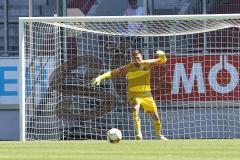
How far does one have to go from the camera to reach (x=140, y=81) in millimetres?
16625

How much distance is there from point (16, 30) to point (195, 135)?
5452mm

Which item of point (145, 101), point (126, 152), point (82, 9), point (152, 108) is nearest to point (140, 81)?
point (145, 101)

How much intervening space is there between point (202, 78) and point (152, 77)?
4.02 ft

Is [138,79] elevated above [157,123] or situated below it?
above

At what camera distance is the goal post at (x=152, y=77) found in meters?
17.7

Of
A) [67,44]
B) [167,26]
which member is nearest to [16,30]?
[67,44]

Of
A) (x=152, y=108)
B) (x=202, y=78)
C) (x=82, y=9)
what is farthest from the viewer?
(x=82, y=9)

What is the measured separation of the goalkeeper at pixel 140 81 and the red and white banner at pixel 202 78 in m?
1.81

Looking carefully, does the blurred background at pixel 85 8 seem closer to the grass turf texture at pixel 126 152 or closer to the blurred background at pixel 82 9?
the blurred background at pixel 82 9

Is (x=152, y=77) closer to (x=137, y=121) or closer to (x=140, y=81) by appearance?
(x=140, y=81)

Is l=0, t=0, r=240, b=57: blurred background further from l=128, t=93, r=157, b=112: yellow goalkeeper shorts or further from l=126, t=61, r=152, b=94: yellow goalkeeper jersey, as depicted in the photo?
l=128, t=93, r=157, b=112: yellow goalkeeper shorts

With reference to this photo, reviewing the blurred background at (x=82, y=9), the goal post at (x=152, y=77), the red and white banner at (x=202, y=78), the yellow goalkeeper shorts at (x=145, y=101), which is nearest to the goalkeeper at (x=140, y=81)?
the yellow goalkeeper shorts at (x=145, y=101)

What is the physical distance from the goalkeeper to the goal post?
1393 millimetres

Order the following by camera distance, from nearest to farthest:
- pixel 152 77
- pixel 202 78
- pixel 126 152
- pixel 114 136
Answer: pixel 126 152 < pixel 114 136 < pixel 202 78 < pixel 152 77
